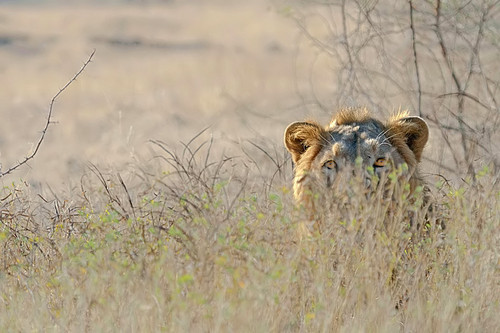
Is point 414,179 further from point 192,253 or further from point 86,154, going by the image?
point 86,154

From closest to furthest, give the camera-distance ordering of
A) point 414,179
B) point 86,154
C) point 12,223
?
point 414,179, point 12,223, point 86,154

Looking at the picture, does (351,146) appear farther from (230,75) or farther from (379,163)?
(230,75)

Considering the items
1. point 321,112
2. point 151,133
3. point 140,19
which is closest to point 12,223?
point 321,112

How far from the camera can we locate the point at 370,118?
7918 mm

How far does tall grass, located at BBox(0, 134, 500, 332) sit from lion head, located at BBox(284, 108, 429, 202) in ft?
0.98

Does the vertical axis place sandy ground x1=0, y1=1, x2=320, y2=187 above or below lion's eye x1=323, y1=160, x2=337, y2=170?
above

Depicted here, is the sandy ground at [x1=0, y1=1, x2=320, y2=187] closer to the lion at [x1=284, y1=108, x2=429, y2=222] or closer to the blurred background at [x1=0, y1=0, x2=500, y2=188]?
the blurred background at [x1=0, y1=0, x2=500, y2=188]

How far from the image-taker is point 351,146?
7590 mm

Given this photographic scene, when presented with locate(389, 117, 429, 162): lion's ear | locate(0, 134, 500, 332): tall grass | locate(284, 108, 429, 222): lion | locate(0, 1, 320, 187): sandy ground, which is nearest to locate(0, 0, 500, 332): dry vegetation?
locate(0, 134, 500, 332): tall grass

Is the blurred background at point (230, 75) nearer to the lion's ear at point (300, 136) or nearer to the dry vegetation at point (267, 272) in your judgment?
the lion's ear at point (300, 136)

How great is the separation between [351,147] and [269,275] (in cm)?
166

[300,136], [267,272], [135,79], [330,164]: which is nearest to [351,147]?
[330,164]

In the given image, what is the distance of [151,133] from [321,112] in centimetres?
822

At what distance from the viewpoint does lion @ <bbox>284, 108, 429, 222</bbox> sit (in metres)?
7.48
